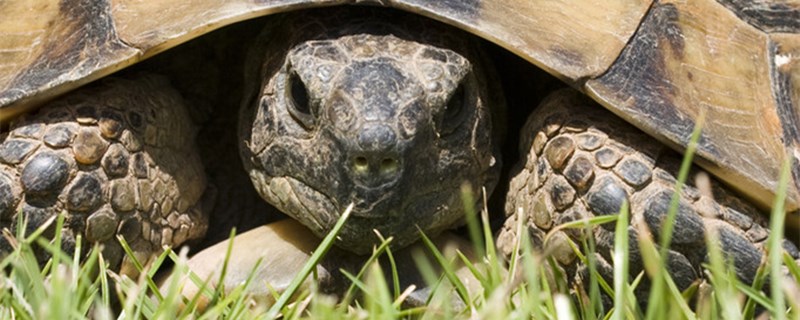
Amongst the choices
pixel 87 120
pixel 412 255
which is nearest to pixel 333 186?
pixel 412 255

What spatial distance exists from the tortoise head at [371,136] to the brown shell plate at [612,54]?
5.9 inches

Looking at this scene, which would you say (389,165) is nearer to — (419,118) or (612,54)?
(419,118)

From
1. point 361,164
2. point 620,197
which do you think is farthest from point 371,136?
point 620,197

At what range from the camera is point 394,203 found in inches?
107

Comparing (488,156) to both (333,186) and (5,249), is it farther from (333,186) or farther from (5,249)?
(5,249)

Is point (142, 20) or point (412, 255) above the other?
point (142, 20)

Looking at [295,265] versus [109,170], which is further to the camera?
[295,265]

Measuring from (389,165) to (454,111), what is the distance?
35 centimetres

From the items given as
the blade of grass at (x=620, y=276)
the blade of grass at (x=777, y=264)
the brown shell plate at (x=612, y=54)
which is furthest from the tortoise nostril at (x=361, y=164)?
the blade of grass at (x=777, y=264)

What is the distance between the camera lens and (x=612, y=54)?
282cm

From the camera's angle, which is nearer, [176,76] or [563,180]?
[563,180]

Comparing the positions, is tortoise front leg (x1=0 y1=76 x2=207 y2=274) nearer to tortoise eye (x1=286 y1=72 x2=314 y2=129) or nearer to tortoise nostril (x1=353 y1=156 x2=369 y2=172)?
tortoise eye (x1=286 y1=72 x2=314 y2=129)

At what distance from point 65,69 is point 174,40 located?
251mm

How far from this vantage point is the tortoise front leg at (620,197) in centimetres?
281
